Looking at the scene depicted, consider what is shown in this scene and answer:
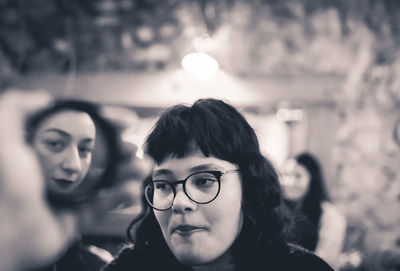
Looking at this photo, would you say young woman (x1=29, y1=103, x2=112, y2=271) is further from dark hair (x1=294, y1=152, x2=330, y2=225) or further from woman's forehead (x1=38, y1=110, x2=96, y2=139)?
dark hair (x1=294, y1=152, x2=330, y2=225)

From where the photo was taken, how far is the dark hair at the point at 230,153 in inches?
32.2

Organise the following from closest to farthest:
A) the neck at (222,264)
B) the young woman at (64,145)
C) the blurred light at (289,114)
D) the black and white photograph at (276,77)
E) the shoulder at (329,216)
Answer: the young woman at (64,145), the neck at (222,264), the shoulder at (329,216), the black and white photograph at (276,77), the blurred light at (289,114)

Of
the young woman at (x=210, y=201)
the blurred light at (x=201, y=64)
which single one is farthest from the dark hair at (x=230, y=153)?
the blurred light at (x=201, y=64)

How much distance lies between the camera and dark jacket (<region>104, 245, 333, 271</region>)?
90 centimetres

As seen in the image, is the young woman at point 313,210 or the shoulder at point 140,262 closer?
the shoulder at point 140,262

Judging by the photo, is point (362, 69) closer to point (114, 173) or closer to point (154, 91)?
point (154, 91)

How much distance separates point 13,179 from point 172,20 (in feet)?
7.93

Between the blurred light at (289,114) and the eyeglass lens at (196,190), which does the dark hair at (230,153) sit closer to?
the eyeglass lens at (196,190)

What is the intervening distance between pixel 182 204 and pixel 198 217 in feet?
0.14

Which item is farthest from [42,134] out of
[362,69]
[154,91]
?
[362,69]

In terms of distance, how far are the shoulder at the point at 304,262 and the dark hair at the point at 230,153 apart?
4 cm

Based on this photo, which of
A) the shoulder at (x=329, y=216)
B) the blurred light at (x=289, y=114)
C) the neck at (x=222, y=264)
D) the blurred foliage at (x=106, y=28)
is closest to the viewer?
the neck at (x=222, y=264)

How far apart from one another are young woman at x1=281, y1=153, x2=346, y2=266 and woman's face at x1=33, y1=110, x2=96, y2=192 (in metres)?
1.29

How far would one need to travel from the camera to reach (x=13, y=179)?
20.6 inches
